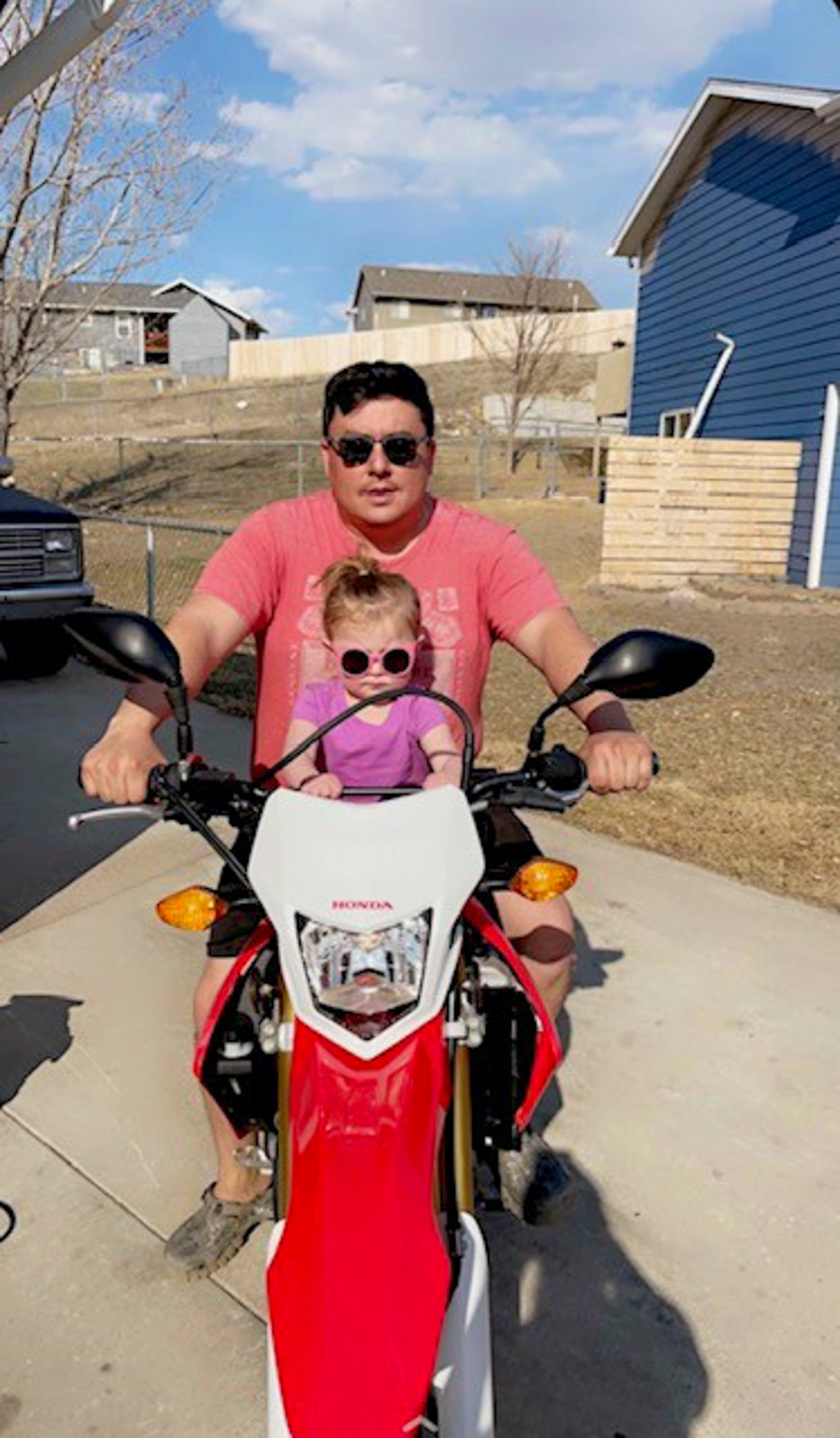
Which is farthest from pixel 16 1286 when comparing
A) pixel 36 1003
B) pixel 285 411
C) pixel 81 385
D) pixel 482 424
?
pixel 81 385

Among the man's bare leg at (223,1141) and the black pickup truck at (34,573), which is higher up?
the black pickup truck at (34,573)

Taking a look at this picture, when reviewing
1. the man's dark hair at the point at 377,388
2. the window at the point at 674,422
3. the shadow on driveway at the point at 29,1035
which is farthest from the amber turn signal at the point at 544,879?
the window at the point at 674,422

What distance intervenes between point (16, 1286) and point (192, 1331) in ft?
1.33

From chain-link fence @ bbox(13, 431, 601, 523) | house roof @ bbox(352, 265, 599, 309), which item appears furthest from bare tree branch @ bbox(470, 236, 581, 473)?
house roof @ bbox(352, 265, 599, 309)

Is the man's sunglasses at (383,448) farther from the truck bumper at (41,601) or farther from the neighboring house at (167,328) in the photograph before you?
the neighboring house at (167,328)

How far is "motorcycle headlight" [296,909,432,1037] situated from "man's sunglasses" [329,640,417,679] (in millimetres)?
593

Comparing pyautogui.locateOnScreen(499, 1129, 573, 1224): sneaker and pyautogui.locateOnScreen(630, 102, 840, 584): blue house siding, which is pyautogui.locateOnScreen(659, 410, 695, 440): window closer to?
pyautogui.locateOnScreen(630, 102, 840, 584): blue house siding

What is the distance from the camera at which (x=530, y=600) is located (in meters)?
2.40

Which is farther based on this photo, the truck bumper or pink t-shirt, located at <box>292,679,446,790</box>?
the truck bumper

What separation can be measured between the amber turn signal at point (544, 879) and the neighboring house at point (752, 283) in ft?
37.3

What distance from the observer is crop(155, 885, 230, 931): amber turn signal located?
1.59 meters

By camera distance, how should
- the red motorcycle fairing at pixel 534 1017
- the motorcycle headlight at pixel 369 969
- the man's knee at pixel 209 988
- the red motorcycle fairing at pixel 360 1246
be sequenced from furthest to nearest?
the man's knee at pixel 209 988
the red motorcycle fairing at pixel 534 1017
the motorcycle headlight at pixel 369 969
the red motorcycle fairing at pixel 360 1246

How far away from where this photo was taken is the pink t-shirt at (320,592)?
2338 millimetres

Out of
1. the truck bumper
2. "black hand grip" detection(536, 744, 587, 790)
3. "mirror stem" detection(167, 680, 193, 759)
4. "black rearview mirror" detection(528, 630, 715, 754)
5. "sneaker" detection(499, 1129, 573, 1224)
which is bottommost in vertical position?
"sneaker" detection(499, 1129, 573, 1224)
